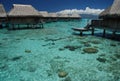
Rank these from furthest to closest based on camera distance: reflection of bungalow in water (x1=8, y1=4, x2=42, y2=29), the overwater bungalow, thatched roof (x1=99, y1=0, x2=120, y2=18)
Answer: the overwater bungalow → reflection of bungalow in water (x1=8, y1=4, x2=42, y2=29) → thatched roof (x1=99, y1=0, x2=120, y2=18)

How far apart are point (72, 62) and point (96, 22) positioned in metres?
10.9

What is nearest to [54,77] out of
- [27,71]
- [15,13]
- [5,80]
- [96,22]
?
[27,71]

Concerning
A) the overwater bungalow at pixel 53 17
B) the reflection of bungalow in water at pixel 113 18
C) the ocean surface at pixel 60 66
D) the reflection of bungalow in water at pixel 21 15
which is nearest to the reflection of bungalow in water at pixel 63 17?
the overwater bungalow at pixel 53 17

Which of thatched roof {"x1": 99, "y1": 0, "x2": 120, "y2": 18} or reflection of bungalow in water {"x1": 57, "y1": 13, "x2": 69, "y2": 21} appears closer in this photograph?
thatched roof {"x1": 99, "y1": 0, "x2": 120, "y2": 18}

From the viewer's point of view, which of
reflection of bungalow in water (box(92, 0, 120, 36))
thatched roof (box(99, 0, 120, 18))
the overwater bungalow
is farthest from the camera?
the overwater bungalow

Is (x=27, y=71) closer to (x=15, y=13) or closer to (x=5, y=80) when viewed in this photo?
(x=5, y=80)

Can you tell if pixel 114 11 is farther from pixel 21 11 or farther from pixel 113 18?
pixel 21 11

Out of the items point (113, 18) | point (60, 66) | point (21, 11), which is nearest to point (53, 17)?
point (21, 11)

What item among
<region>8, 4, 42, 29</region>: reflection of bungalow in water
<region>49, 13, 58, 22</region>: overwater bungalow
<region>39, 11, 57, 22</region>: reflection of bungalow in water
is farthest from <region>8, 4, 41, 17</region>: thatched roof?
<region>49, 13, 58, 22</region>: overwater bungalow

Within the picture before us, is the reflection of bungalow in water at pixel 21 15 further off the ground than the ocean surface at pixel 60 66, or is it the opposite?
the reflection of bungalow in water at pixel 21 15

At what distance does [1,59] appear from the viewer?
1059 cm

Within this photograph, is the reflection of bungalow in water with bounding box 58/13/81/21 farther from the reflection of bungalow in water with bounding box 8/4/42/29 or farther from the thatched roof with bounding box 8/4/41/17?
the thatched roof with bounding box 8/4/41/17

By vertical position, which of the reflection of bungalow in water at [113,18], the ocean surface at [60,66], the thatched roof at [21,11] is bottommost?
the ocean surface at [60,66]

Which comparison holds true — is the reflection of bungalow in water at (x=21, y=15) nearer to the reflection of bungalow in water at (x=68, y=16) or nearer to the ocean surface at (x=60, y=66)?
the ocean surface at (x=60, y=66)
